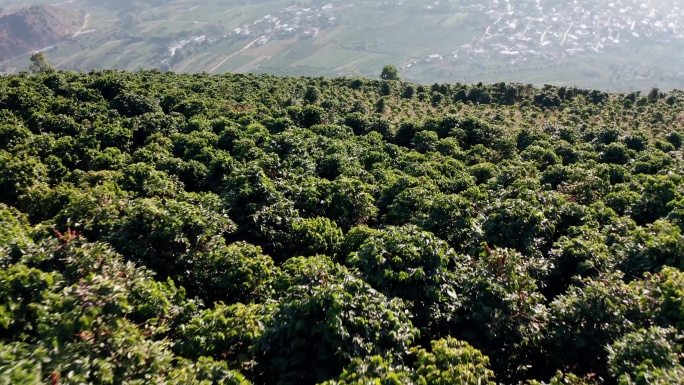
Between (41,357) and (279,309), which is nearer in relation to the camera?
(41,357)

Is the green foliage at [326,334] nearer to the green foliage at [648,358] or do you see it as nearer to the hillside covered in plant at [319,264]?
the hillside covered in plant at [319,264]

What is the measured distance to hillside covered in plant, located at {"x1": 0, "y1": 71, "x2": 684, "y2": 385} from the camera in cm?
877

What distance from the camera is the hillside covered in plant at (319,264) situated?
877cm

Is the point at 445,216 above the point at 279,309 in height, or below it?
below

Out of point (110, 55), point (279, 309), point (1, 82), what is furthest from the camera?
point (110, 55)

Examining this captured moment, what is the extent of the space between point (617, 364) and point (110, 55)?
233051mm

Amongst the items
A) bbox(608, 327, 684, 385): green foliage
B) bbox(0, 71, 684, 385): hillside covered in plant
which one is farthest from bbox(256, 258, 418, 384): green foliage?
bbox(608, 327, 684, 385): green foliage

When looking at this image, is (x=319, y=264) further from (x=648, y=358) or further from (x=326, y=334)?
(x=648, y=358)

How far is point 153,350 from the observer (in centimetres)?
878

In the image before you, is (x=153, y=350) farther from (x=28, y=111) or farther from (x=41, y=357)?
(x=28, y=111)

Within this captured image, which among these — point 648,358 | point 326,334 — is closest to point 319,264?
point 326,334

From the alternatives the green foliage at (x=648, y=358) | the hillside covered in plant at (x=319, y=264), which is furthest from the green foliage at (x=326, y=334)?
the green foliage at (x=648, y=358)

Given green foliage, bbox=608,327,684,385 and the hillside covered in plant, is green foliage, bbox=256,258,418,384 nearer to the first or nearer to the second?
the hillside covered in plant

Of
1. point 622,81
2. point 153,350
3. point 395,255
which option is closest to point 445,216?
point 395,255
